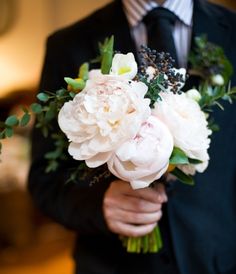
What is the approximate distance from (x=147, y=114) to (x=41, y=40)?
286 centimetres

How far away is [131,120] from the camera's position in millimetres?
675

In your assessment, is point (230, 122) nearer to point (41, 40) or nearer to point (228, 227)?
point (228, 227)

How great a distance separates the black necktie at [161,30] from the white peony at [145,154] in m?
0.33

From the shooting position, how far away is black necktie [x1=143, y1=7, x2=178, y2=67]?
1018 millimetres

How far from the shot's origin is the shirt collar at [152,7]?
105cm

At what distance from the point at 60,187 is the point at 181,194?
1.05 ft

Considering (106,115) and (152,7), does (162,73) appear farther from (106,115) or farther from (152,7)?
(152,7)

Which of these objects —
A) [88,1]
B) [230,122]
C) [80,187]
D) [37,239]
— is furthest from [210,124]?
[88,1]

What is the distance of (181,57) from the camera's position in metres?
1.08

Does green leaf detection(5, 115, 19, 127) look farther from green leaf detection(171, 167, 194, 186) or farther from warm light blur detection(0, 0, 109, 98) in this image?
warm light blur detection(0, 0, 109, 98)

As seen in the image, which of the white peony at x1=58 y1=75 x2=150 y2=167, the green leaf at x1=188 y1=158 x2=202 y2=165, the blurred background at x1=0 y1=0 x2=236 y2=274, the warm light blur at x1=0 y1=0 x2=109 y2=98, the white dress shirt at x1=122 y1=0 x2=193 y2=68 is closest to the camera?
the white peony at x1=58 y1=75 x2=150 y2=167

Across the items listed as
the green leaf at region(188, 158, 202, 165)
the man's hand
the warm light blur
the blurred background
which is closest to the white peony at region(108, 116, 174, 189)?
the green leaf at region(188, 158, 202, 165)

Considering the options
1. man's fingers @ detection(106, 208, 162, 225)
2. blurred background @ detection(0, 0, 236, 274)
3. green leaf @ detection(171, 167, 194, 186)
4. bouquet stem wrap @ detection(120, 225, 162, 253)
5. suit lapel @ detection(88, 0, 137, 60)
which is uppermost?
suit lapel @ detection(88, 0, 137, 60)

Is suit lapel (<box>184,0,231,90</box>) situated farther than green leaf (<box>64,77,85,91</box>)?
Yes
